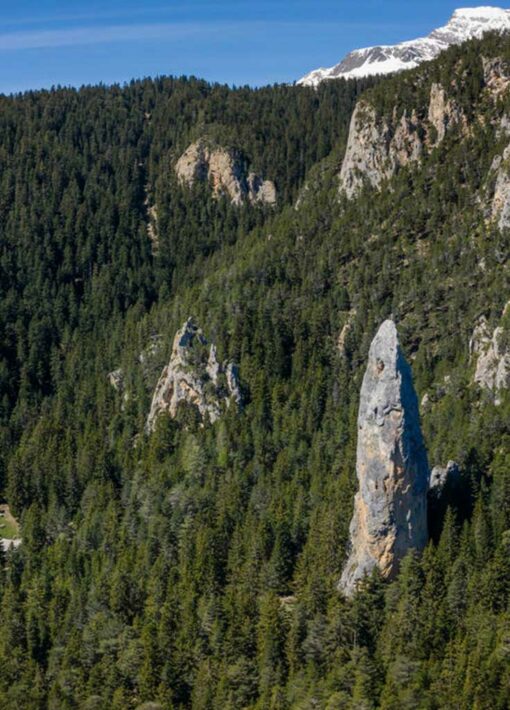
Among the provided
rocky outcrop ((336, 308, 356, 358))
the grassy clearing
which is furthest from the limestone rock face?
the grassy clearing

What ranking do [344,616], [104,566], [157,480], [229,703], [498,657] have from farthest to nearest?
[157,480]
[104,566]
[344,616]
[229,703]
[498,657]

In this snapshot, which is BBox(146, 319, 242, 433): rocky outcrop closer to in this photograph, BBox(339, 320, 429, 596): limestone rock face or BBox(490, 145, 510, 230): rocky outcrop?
BBox(490, 145, 510, 230): rocky outcrop

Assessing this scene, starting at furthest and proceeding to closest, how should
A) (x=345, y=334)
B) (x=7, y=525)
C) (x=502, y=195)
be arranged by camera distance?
(x=345, y=334) < (x=502, y=195) < (x=7, y=525)

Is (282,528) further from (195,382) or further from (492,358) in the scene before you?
(195,382)

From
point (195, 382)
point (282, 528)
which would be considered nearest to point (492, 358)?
point (282, 528)

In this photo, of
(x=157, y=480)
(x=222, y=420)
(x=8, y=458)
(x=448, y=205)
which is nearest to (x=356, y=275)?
(x=448, y=205)

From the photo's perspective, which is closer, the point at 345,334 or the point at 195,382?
the point at 195,382

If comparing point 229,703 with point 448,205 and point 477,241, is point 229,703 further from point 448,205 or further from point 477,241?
point 448,205

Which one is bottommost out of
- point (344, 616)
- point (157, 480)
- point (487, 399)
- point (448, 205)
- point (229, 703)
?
point (229, 703)

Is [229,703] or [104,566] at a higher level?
[104,566]
